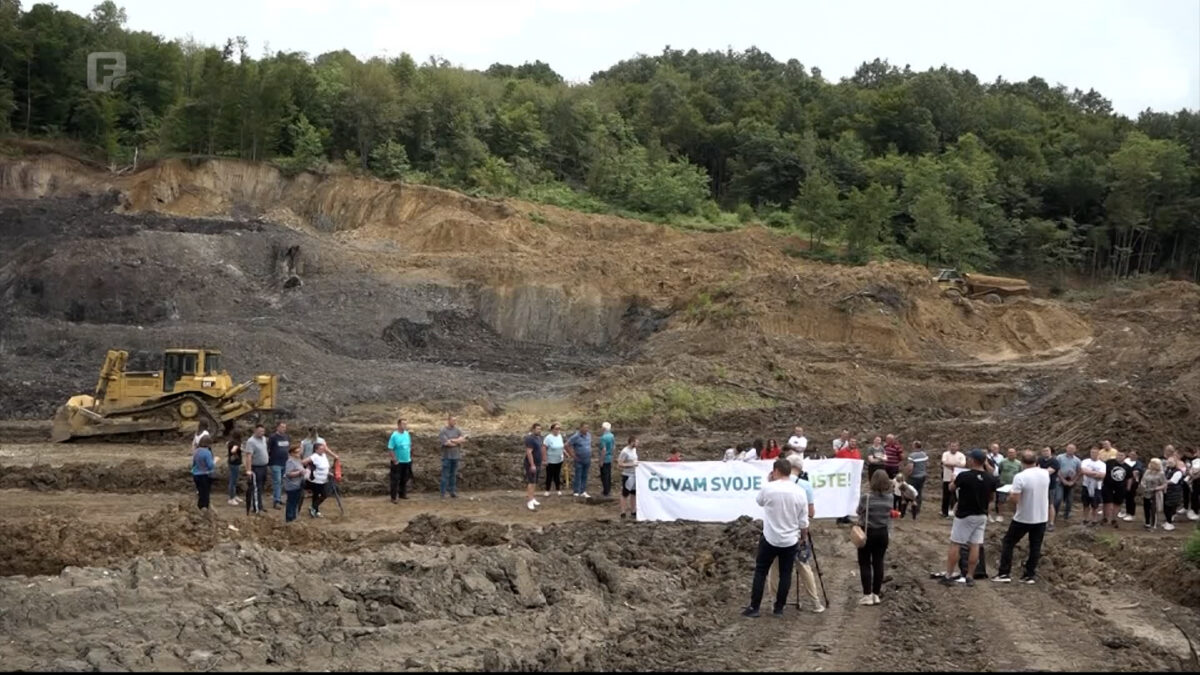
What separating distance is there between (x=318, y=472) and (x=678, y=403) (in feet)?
50.1

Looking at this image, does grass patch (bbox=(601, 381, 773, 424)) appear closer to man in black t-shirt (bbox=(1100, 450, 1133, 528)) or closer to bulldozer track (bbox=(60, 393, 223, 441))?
bulldozer track (bbox=(60, 393, 223, 441))

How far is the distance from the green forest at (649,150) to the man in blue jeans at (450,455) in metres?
34.6

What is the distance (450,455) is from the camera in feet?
66.4

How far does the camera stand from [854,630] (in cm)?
1003

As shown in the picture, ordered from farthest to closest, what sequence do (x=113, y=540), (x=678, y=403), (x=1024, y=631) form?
(x=678, y=403), (x=113, y=540), (x=1024, y=631)

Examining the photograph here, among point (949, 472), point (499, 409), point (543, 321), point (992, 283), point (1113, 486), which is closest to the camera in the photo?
point (1113, 486)

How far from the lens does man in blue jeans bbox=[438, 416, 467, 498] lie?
19844mm

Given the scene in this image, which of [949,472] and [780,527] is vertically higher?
[780,527]

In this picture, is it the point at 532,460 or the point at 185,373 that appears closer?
the point at 532,460

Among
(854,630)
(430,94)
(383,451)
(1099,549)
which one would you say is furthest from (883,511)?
(430,94)

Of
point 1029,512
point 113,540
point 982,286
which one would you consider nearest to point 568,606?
point 1029,512

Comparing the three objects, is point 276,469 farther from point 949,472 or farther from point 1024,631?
point 1024,631

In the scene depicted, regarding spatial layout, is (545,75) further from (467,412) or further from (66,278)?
(467,412)

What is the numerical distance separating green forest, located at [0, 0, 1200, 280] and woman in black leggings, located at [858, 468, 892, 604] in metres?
42.1
